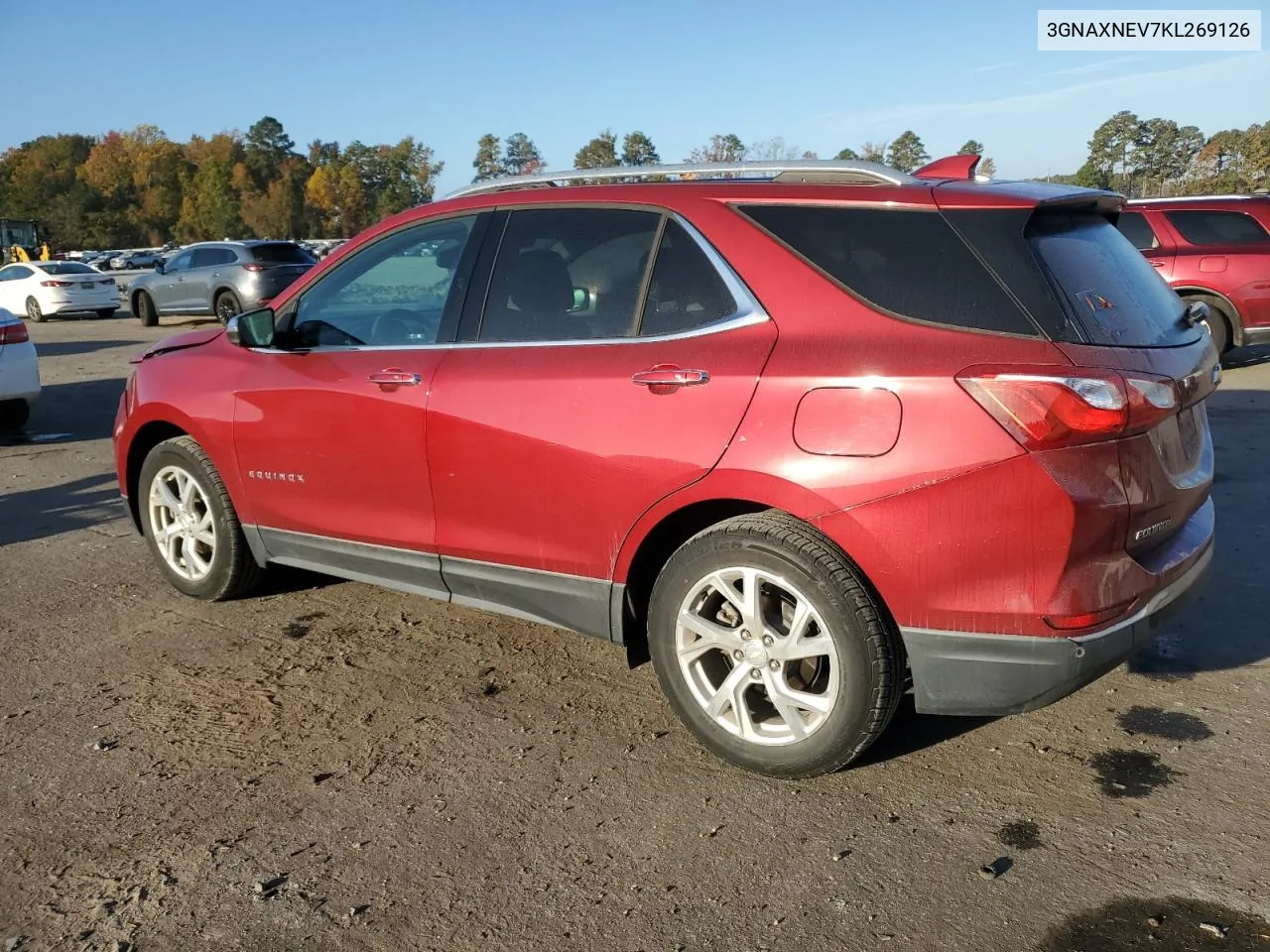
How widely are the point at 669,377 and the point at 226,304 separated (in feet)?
60.8

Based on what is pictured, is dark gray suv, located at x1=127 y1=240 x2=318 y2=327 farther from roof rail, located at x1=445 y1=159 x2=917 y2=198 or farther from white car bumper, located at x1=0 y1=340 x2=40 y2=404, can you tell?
roof rail, located at x1=445 y1=159 x2=917 y2=198

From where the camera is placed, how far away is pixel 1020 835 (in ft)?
9.98

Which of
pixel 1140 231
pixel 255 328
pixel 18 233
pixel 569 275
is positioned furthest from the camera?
pixel 18 233

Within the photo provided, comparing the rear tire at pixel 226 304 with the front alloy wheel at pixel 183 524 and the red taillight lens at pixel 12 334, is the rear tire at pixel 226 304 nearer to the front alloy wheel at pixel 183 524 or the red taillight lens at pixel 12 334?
the red taillight lens at pixel 12 334

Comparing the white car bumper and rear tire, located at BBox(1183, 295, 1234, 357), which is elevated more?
the white car bumper

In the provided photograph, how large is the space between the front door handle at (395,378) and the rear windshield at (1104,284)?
2.18 m

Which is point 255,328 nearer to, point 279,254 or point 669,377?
point 669,377

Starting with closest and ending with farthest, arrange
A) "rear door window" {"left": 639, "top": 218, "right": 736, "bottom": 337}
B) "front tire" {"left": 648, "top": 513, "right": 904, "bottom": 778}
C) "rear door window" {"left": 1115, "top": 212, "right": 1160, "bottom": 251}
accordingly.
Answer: "front tire" {"left": 648, "top": 513, "right": 904, "bottom": 778} < "rear door window" {"left": 639, "top": 218, "right": 736, "bottom": 337} < "rear door window" {"left": 1115, "top": 212, "right": 1160, "bottom": 251}

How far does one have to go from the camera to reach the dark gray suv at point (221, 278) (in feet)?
64.3

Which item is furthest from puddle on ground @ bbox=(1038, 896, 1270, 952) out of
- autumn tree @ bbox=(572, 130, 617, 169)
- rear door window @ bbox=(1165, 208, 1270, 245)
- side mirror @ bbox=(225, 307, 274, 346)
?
autumn tree @ bbox=(572, 130, 617, 169)

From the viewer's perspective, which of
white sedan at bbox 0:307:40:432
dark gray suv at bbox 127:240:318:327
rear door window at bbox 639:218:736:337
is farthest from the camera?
dark gray suv at bbox 127:240:318:327

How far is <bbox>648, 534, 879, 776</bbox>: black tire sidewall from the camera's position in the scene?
3.10 meters

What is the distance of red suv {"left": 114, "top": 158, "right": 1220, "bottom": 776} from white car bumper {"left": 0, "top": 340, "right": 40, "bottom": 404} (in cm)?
653

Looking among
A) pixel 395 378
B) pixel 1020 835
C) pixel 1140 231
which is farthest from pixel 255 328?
pixel 1140 231
